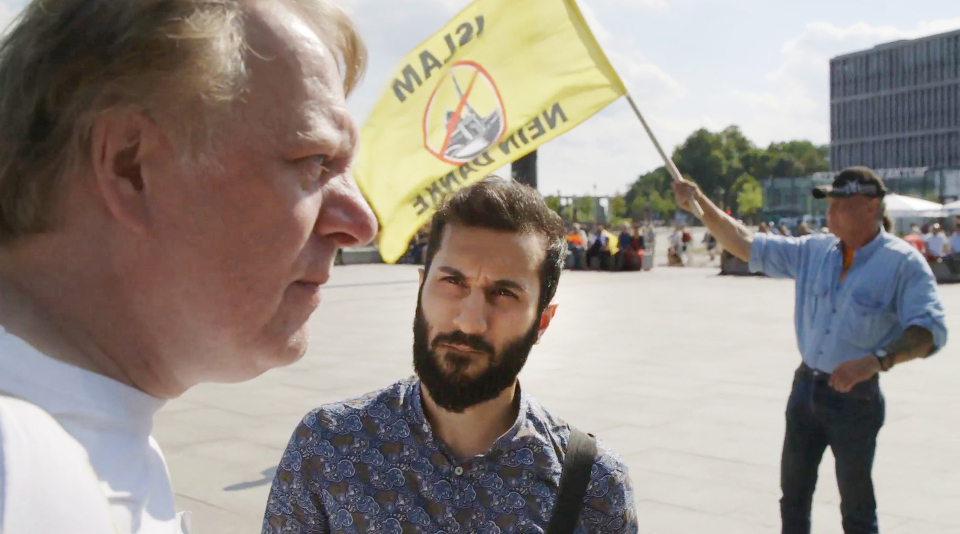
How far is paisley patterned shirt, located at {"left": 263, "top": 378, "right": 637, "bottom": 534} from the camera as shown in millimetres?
2070

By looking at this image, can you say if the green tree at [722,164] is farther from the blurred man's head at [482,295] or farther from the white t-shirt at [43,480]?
the white t-shirt at [43,480]

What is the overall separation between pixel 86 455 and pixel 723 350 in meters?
12.1

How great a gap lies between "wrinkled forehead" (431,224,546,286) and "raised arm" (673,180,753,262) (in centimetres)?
248

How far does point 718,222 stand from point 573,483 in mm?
2812

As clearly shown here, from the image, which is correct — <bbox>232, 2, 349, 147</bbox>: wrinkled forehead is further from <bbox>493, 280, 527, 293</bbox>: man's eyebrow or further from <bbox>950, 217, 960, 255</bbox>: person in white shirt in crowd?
<bbox>950, 217, 960, 255</bbox>: person in white shirt in crowd

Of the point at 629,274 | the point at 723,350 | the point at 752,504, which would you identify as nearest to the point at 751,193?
the point at 629,274

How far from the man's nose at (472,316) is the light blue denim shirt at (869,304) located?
254 cm

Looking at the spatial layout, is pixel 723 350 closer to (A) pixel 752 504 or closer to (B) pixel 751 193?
(A) pixel 752 504

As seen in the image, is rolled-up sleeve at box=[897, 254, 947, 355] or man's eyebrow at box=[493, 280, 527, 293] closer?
man's eyebrow at box=[493, 280, 527, 293]

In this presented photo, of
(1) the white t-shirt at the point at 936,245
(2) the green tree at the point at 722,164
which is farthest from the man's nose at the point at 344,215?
(2) the green tree at the point at 722,164

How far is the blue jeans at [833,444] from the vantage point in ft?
13.8

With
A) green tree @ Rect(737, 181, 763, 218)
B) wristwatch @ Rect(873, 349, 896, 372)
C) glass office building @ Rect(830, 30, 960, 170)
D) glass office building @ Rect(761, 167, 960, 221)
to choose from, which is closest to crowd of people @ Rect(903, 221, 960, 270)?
wristwatch @ Rect(873, 349, 896, 372)

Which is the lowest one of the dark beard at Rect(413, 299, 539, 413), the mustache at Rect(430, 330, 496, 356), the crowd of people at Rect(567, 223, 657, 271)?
the crowd of people at Rect(567, 223, 657, 271)

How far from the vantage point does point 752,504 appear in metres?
5.75
